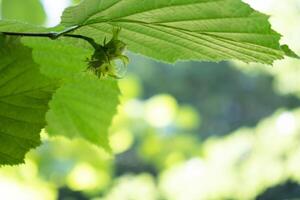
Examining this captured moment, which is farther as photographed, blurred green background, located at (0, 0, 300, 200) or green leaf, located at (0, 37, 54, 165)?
blurred green background, located at (0, 0, 300, 200)

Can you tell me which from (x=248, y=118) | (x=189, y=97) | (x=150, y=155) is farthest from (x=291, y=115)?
(x=189, y=97)

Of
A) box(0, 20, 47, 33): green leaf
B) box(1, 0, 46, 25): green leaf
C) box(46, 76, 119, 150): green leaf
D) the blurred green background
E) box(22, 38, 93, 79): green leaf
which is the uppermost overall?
Answer: the blurred green background

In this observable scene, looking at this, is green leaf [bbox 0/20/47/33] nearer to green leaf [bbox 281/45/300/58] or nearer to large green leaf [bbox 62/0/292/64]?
large green leaf [bbox 62/0/292/64]

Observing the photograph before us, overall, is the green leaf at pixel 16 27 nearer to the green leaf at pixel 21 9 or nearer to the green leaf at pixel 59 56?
the green leaf at pixel 59 56

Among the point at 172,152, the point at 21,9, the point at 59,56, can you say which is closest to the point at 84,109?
the point at 59,56

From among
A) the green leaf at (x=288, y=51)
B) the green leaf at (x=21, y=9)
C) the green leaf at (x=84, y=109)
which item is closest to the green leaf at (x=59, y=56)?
the green leaf at (x=84, y=109)

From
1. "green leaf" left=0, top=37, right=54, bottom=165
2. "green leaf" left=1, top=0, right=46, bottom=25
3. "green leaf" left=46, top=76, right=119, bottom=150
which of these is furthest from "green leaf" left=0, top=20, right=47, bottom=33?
"green leaf" left=1, top=0, right=46, bottom=25
